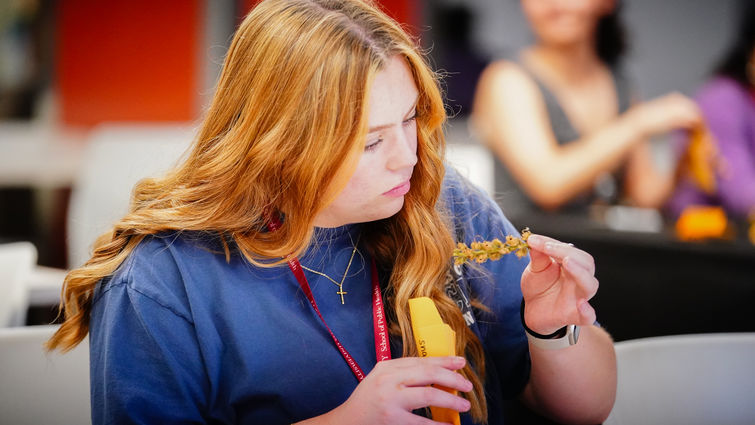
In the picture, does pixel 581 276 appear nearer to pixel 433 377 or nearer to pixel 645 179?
pixel 433 377

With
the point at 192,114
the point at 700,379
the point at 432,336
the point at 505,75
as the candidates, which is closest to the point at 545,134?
the point at 505,75

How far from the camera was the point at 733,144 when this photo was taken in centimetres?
373

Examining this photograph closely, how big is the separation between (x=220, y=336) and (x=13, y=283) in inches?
39.6

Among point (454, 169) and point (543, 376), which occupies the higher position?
point (454, 169)

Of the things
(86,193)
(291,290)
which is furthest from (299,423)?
(86,193)

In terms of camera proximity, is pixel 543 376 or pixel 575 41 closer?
pixel 543 376

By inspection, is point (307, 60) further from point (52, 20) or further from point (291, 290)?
point (52, 20)

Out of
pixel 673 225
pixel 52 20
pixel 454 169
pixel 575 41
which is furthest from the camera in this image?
pixel 52 20

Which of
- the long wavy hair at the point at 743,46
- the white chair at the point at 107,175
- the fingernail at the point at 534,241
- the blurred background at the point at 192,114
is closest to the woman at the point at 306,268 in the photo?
the fingernail at the point at 534,241

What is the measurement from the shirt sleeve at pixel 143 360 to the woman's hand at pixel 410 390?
0.87 feet

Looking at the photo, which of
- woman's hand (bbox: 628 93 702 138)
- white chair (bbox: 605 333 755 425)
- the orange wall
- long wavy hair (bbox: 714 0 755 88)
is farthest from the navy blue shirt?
the orange wall

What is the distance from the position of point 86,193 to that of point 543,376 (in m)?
2.06

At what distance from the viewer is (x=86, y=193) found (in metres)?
2.71

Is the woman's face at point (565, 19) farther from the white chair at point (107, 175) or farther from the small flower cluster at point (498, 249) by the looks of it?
the small flower cluster at point (498, 249)
